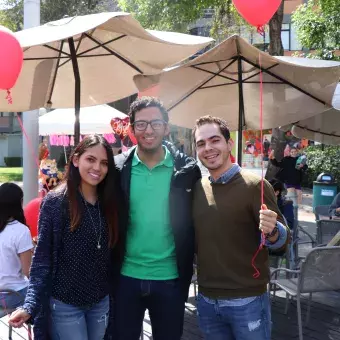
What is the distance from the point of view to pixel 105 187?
8.25ft

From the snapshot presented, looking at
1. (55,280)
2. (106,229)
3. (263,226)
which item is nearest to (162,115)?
(106,229)

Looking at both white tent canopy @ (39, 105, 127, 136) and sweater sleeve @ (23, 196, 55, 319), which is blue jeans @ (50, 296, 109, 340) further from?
white tent canopy @ (39, 105, 127, 136)

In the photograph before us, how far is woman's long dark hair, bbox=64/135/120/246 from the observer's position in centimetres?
244

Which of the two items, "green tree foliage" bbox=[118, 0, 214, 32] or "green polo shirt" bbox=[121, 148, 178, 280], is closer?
"green polo shirt" bbox=[121, 148, 178, 280]

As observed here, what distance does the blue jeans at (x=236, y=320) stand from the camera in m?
2.26

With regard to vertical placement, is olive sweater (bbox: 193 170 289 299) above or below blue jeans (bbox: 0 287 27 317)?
above

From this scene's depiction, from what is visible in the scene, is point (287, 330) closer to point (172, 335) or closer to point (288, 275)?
point (288, 275)

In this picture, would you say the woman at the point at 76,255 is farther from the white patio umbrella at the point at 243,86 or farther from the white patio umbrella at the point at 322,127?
the white patio umbrella at the point at 322,127

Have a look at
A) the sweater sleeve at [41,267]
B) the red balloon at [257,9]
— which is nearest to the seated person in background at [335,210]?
the red balloon at [257,9]

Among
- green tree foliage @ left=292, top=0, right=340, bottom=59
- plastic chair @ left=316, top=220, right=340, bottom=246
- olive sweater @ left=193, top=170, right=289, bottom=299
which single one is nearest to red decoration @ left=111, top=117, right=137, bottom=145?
plastic chair @ left=316, top=220, right=340, bottom=246

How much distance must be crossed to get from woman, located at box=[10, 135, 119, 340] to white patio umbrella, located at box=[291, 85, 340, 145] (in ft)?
16.3

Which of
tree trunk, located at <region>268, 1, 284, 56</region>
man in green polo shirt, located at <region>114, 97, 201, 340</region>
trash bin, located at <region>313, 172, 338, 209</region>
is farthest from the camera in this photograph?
trash bin, located at <region>313, 172, 338, 209</region>

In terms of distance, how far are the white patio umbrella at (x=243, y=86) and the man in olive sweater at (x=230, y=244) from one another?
6.87 feet

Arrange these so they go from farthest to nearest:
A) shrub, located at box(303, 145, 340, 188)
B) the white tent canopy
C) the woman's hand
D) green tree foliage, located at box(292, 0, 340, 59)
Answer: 1. shrub, located at box(303, 145, 340, 188)
2. green tree foliage, located at box(292, 0, 340, 59)
3. the white tent canopy
4. the woman's hand
